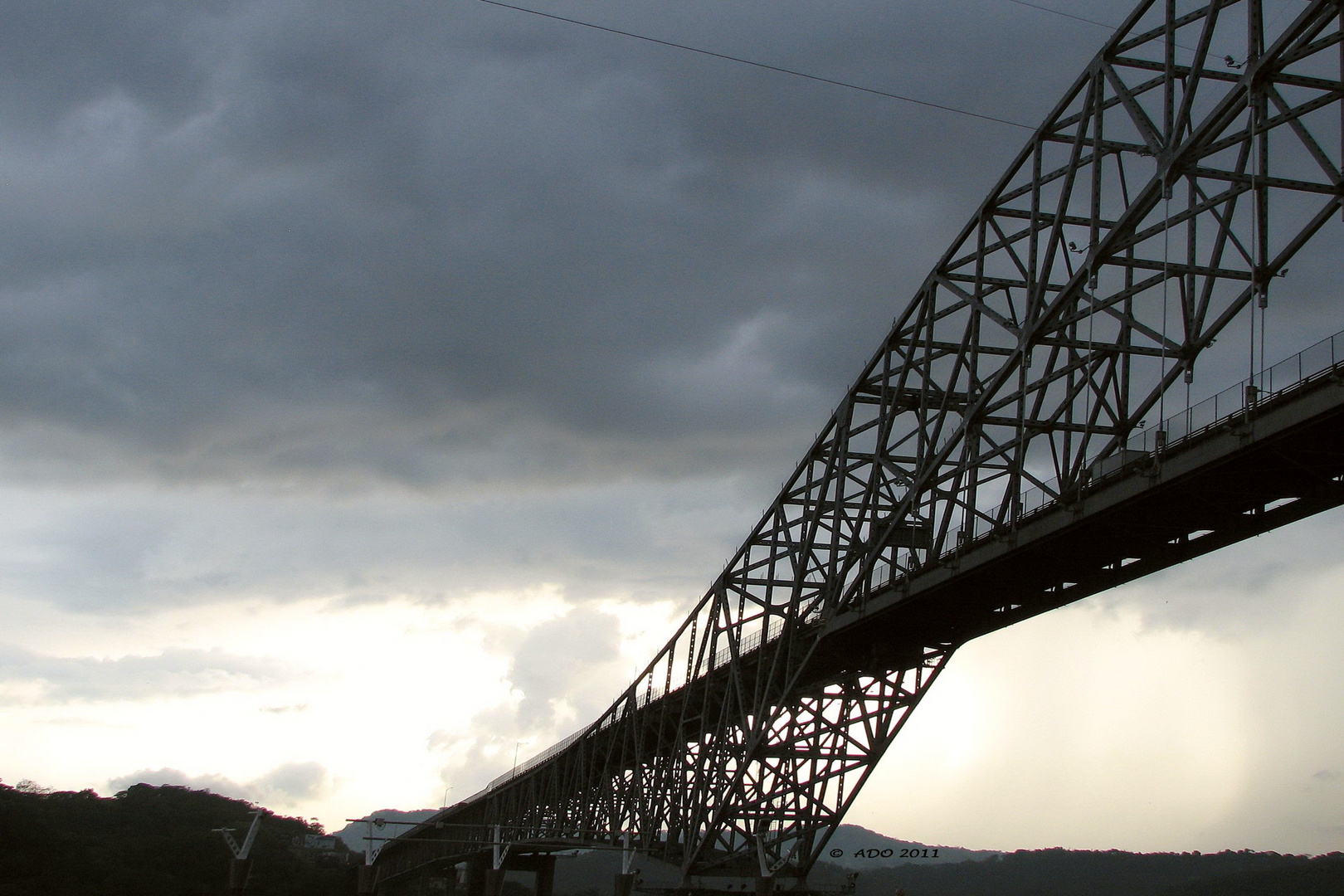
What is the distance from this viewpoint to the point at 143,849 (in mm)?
140000

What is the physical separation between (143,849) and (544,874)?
45698mm

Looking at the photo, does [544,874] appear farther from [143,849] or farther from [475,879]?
[143,849]

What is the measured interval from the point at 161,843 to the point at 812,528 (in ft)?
361

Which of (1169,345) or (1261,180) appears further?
(1169,345)

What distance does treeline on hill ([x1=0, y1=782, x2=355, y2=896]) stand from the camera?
113875 millimetres

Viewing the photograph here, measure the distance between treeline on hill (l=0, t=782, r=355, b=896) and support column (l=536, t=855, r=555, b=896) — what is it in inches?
1157

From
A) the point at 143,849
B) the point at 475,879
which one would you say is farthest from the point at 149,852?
the point at 475,879

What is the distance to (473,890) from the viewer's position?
14275 centimetres

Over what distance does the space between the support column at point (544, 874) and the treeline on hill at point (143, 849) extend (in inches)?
1157

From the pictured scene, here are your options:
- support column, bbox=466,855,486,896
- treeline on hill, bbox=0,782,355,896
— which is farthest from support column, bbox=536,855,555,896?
treeline on hill, bbox=0,782,355,896

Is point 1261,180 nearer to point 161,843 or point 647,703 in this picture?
point 647,703

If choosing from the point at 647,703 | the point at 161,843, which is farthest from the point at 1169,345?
the point at 161,843

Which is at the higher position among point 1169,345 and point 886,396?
point 886,396

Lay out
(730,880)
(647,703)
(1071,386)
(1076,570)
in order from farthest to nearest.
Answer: (647,703)
(730,880)
(1076,570)
(1071,386)
